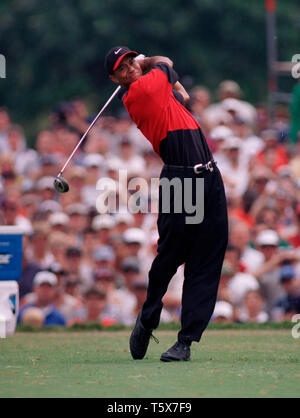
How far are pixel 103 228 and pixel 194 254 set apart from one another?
5358 mm

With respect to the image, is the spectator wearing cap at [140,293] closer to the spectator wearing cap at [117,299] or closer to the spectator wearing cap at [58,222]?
the spectator wearing cap at [117,299]

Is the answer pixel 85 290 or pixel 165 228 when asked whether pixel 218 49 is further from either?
pixel 165 228

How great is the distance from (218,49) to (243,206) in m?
11.3

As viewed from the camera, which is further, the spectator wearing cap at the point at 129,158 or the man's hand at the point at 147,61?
the spectator wearing cap at the point at 129,158

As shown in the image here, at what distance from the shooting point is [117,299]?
11125 millimetres

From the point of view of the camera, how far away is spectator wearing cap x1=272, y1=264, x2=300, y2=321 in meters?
10.8

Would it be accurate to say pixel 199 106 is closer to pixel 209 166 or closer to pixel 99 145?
pixel 99 145

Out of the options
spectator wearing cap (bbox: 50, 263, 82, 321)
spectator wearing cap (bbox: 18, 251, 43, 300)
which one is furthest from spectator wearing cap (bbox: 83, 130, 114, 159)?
spectator wearing cap (bbox: 50, 263, 82, 321)

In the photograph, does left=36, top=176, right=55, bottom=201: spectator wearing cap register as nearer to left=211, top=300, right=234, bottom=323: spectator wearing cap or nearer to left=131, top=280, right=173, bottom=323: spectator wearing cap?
left=131, top=280, right=173, bottom=323: spectator wearing cap

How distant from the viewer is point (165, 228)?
7.34 meters

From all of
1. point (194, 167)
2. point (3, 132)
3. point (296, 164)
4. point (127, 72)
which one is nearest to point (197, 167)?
point (194, 167)

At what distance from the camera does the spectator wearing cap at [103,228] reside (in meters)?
12.6
